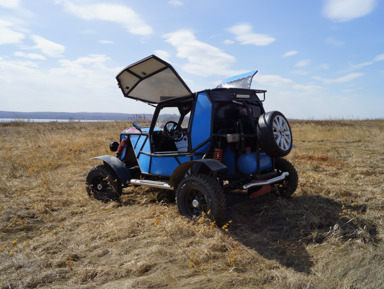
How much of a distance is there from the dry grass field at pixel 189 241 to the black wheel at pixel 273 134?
103cm

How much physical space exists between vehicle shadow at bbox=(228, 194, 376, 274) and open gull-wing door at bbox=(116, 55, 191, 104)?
225 cm

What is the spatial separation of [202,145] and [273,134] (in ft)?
3.50

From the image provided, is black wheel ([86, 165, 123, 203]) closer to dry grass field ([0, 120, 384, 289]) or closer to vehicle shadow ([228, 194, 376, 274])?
dry grass field ([0, 120, 384, 289])

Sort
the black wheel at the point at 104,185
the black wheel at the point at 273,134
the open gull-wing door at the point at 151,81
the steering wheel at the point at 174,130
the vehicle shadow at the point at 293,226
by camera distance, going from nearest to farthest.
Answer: the vehicle shadow at the point at 293,226, the black wheel at the point at 273,134, the open gull-wing door at the point at 151,81, the black wheel at the point at 104,185, the steering wheel at the point at 174,130

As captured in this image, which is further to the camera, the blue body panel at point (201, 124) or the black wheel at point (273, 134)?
the blue body panel at point (201, 124)

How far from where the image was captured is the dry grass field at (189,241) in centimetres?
279

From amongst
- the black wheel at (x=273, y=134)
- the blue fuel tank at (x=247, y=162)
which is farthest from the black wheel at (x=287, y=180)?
the blue fuel tank at (x=247, y=162)

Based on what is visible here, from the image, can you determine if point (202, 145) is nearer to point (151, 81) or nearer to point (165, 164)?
point (165, 164)

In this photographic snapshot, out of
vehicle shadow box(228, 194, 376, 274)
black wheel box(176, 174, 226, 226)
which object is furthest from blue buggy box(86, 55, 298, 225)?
vehicle shadow box(228, 194, 376, 274)

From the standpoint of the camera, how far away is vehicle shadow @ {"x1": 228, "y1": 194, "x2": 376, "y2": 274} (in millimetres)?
3350

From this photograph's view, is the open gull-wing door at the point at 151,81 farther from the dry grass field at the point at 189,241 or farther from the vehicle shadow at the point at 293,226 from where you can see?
the vehicle shadow at the point at 293,226

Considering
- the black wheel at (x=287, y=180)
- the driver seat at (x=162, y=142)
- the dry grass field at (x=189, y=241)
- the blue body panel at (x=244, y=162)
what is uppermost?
the driver seat at (x=162, y=142)

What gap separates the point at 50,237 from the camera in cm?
387

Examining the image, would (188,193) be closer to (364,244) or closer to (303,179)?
(364,244)
